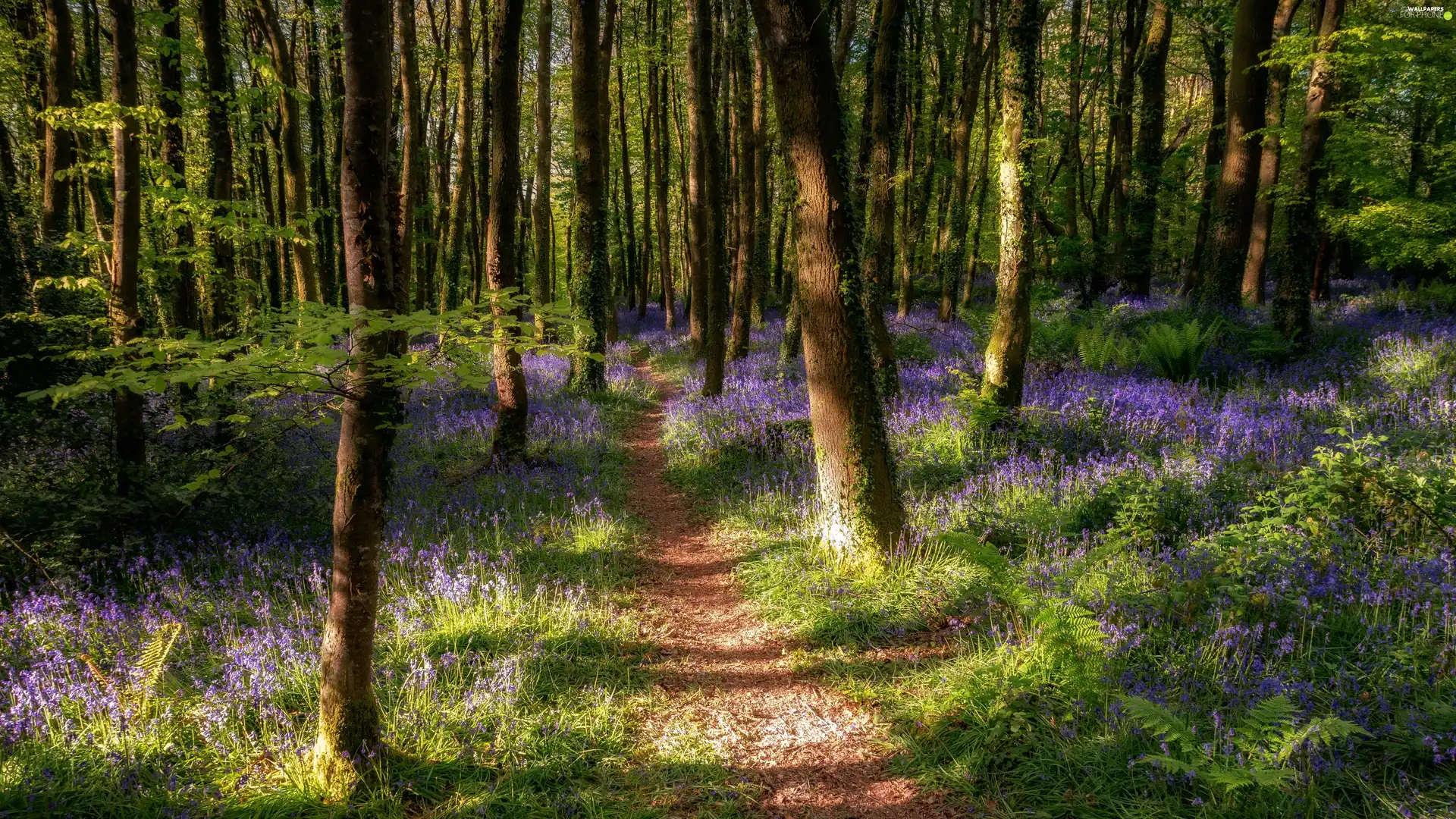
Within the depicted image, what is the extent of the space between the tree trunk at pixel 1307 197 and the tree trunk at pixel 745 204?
9.30 metres

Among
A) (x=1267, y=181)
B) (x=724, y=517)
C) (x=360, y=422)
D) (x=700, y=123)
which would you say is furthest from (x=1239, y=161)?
(x=360, y=422)

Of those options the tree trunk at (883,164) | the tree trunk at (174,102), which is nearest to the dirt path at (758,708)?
the tree trunk at (883,164)

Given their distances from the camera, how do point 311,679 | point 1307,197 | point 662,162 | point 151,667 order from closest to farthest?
point 151,667, point 311,679, point 1307,197, point 662,162

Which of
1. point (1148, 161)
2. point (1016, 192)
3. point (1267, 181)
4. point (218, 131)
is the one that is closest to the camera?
point (1016, 192)

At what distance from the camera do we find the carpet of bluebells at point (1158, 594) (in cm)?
294

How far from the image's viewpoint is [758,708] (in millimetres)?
4258

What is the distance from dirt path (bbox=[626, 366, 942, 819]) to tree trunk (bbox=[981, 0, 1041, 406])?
13.6ft

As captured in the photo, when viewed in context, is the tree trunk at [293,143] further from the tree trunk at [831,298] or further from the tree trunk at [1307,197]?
the tree trunk at [1307,197]

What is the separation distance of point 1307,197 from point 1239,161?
3306mm

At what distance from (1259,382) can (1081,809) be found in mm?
8755

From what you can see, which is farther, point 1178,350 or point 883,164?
point 883,164

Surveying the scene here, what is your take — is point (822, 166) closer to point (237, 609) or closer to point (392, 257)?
point (392, 257)

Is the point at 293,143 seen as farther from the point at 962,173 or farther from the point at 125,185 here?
the point at 962,173

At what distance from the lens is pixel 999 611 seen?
465 cm
